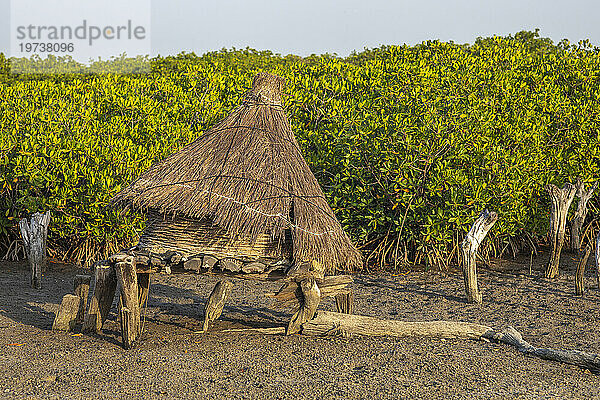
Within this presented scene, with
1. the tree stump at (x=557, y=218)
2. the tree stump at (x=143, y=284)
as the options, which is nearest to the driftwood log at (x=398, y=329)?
the tree stump at (x=143, y=284)

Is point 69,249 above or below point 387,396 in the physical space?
above

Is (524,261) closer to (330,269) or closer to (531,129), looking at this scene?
(531,129)

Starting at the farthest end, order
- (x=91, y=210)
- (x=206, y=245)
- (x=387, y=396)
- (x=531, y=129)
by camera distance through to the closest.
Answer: (x=531, y=129), (x=91, y=210), (x=206, y=245), (x=387, y=396)

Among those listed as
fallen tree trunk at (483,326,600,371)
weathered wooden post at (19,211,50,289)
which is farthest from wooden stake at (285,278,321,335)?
weathered wooden post at (19,211,50,289)

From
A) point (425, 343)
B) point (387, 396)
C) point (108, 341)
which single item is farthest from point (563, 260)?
point (108, 341)

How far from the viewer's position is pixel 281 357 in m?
6.12

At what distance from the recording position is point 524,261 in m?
11.9

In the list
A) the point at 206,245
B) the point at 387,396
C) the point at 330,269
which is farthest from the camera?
the point at 330,269

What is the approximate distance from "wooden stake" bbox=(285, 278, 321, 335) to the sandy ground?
147 millimetres

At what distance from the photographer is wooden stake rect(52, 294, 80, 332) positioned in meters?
6.78

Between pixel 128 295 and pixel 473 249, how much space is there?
4.48 meters

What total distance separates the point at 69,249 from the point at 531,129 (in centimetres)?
831

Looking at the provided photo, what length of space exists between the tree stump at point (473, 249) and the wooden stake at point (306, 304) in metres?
2.79

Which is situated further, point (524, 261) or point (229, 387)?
point (524, 261)
